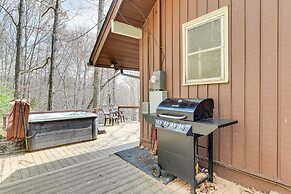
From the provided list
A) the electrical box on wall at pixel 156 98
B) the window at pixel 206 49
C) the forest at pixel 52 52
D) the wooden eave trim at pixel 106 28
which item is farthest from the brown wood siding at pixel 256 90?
the forest at pixel 52 52

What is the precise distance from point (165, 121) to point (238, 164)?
1221 mm

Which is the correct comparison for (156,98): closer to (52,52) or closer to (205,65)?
(205,65)

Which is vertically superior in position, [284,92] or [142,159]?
[284,92]

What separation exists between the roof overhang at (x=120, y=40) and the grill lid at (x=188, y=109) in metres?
2.54

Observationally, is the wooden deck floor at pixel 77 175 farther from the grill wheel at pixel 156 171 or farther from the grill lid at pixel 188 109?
the grill lid at pixel 188 109

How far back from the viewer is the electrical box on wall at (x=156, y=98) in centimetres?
400

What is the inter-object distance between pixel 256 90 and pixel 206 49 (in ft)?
3.45

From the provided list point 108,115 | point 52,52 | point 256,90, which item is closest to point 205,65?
point 256,90

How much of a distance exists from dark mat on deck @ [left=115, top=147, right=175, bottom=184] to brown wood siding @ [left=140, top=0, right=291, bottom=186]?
0.91 m

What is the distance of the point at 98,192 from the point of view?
8.64 ft

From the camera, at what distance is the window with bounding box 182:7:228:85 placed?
2974mm

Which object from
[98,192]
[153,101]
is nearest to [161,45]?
[153,101]

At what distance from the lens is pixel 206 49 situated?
3.23 metres

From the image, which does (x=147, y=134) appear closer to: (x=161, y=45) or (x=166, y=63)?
(x=166, y=63)
